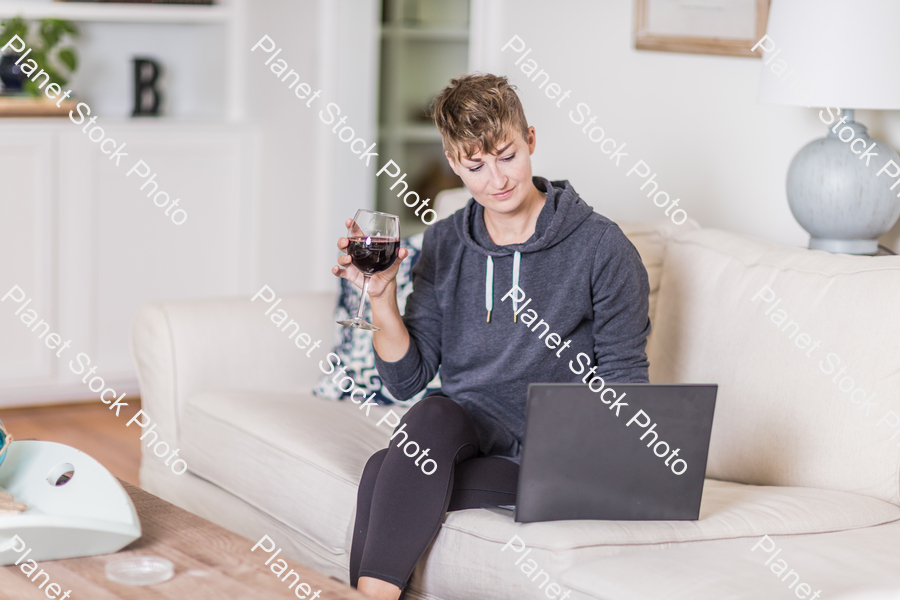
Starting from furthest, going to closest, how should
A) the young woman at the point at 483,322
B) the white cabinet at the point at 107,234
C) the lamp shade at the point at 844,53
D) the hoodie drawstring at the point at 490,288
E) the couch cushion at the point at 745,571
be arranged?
the white cabinet at the point at 107,234 < the lamp shade at the point at 844,53 < the hoodie drawstring at the point at 490,288 < the young woman at the point at 483,322 < the couch cushion at the point at 745,571

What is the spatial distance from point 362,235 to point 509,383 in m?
0.41

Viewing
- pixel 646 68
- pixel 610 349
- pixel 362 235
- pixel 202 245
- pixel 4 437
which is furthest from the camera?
pixel 202 245

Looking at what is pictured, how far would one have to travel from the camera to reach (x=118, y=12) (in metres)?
3.51

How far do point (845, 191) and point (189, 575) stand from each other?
1435 mm

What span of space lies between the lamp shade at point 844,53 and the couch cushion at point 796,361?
306 millimetres

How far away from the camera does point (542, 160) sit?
2986 mm

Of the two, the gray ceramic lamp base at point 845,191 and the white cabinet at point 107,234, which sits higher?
the gray ceramic lamp base at point 845,191

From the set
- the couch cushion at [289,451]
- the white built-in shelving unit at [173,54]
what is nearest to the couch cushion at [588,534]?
the couch cushion at [289,451]

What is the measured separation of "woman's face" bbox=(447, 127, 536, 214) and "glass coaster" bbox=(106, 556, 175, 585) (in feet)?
2.47

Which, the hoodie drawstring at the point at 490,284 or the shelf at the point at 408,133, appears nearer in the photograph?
the hoodie drawstring at the point at 490,284

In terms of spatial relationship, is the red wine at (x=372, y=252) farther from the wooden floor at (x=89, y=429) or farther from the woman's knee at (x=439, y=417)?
the wooden floor at (x=89, y=429)

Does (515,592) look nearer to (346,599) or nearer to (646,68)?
(346,599)

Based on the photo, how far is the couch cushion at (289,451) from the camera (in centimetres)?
177

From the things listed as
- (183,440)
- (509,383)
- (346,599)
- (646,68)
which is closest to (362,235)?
(509,383)
